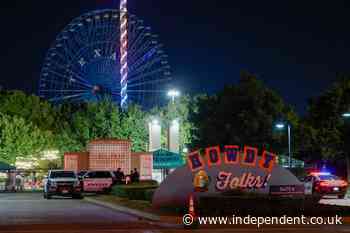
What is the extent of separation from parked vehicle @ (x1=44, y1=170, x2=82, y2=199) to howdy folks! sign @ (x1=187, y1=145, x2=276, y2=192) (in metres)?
18.9

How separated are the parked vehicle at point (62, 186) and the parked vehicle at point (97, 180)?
4030mm

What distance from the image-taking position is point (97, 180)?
53.0 m

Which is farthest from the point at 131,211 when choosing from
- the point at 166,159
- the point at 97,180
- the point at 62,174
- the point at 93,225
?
the point at 97,180

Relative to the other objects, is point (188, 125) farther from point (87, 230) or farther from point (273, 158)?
point (87, 230)

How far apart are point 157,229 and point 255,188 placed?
825 centimetres

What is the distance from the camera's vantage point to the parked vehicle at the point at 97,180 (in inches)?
2077

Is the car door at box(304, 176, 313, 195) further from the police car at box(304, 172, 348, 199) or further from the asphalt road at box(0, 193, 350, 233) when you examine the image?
the asphalt road at box(0, 193, 350, 233)

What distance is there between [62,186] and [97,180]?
5282 millimetres

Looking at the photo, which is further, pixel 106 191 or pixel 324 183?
pixel 106 191

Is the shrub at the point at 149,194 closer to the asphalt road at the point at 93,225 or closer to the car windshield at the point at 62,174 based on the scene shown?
the asphalt road at the point at 93,225

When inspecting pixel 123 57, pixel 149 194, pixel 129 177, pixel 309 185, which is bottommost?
pixel 149 194

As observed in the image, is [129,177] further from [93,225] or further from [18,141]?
[18,141]

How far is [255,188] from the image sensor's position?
30859 mm

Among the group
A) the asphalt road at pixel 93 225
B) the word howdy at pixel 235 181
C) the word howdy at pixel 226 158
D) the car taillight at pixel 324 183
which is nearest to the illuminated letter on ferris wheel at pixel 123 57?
the car taillight at pixel 324 183
